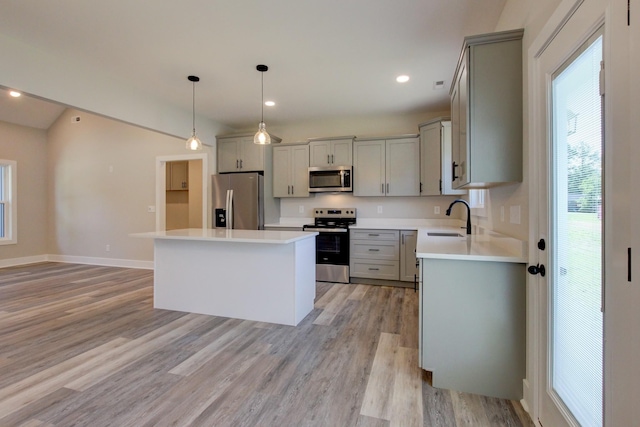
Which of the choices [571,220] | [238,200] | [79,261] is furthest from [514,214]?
[79,261]

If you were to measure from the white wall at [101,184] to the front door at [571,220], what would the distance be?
532 cm

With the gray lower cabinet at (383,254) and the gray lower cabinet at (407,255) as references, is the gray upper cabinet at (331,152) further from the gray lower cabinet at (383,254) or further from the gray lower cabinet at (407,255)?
the gray lower cabinet at (407,255)

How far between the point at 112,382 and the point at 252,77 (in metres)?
3.06

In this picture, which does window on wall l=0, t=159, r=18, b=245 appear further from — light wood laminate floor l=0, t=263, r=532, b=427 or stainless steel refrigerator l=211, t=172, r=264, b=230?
stainless steel refrigerator l=211, t=172, r=264, b=230

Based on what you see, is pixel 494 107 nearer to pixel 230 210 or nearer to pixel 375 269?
pixel 375 269

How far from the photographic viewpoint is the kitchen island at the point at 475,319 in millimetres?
1777

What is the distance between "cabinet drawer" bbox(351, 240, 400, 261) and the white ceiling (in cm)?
200

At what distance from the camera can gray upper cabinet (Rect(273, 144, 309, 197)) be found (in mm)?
4988

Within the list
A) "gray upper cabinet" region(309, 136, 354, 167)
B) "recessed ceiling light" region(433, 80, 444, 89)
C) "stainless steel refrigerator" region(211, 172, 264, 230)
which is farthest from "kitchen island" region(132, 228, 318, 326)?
"recessed ceiling light" region(433, 80, 444, 89)

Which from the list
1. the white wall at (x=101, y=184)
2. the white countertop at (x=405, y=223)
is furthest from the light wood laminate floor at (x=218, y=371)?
the white wall at (x=101, y=184)

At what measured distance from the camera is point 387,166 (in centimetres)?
458

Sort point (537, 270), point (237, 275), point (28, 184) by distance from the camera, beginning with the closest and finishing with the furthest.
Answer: point (537, 270) < point (237, 275) < point (28, 184)

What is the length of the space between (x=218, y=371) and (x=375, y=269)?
9.00 ft

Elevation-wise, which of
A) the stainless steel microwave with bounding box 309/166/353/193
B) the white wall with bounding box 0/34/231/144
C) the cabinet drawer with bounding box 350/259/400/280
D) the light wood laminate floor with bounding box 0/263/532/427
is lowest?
the light wood laminate floor with bounding box 0/263/532/427
